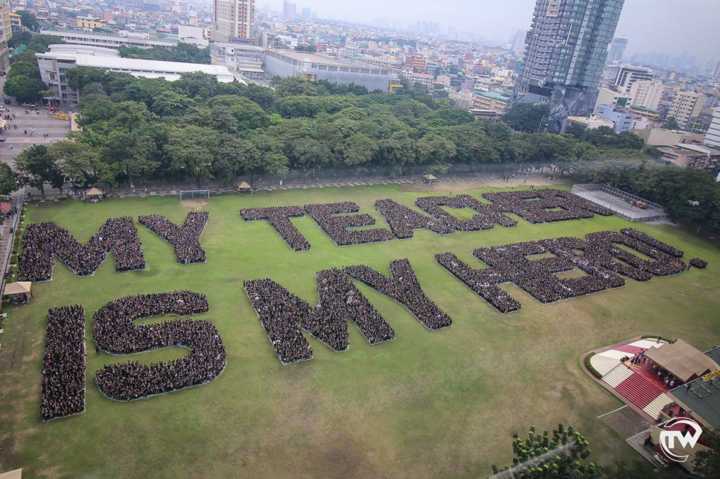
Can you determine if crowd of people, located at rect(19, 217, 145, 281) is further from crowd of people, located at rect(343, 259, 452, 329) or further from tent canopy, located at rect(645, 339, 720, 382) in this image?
tent canopy, located at rect(645, 339, 720, 382)

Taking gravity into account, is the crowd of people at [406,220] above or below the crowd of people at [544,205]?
below

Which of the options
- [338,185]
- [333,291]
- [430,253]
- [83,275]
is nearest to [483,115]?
[338,185]

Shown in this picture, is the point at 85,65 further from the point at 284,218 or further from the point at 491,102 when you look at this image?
the point at 491,102

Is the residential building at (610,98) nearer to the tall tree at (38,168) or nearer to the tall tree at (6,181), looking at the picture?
the tall tree at (38,168)

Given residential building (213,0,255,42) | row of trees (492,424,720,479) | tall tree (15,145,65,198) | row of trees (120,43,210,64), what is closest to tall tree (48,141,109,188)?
tall tree (15,145,65,198)

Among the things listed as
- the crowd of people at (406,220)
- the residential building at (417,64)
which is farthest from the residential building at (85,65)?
the residential building at (417,64)

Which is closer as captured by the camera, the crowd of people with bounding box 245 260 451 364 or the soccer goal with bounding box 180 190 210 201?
the crowd of people with bounding box 245 260 451 364
